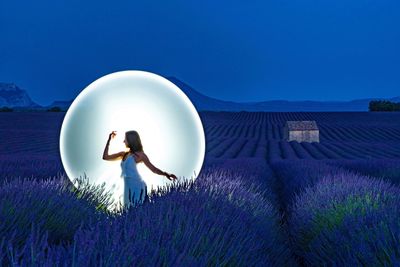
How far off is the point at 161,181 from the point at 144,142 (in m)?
0.47

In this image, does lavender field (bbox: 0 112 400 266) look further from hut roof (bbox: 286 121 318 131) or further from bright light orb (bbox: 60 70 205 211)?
hut roof (bbox: 286 121 318 131)

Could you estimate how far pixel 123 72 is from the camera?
5.31 metres

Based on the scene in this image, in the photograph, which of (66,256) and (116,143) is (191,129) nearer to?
A: (116,143)

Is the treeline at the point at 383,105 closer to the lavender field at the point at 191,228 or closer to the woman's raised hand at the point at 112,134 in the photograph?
the lavender field at the point at 191,228

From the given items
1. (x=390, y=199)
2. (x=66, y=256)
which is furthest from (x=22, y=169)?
(x=66, y=256)

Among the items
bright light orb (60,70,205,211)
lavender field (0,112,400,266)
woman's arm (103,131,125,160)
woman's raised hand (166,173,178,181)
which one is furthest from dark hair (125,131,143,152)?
lavender field (0,112,400,266)

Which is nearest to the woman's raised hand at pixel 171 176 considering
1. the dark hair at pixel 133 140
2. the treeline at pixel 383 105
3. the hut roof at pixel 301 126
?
the dark hair at pixel 133 140

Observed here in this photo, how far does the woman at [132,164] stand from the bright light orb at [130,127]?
7 centimetres

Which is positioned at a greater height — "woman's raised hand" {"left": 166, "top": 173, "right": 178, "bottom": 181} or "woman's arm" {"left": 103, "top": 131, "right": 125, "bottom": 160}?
"woman's arm" {"left": 103, "top": 131, "right": 125, "bottom": 160}

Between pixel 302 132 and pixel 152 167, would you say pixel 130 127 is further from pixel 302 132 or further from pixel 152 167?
pixel 302 132

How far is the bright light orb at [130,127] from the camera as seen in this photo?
493 centimetres

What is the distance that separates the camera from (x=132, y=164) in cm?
490

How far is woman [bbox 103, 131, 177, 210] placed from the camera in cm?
479

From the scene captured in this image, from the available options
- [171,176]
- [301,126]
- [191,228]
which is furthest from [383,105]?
[191,228]
